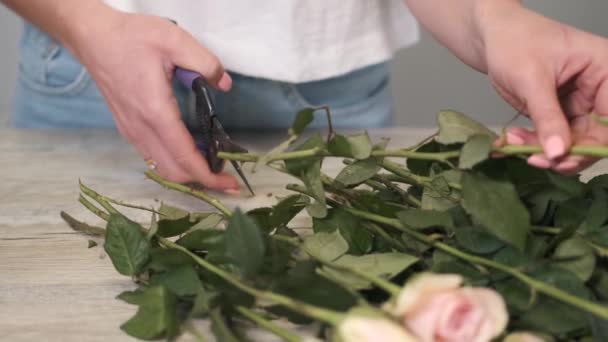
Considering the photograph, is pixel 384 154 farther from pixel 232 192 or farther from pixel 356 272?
pixel 232 192

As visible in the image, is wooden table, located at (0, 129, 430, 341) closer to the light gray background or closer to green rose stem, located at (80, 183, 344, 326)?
green rose stem, located at (80, 183, 344, 326)

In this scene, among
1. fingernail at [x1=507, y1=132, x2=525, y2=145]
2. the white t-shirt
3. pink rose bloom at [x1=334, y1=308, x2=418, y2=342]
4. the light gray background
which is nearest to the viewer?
pink rose bloom at [x1=334, y1=308, x2=418, y2=342]

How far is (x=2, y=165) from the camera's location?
66 centimetres

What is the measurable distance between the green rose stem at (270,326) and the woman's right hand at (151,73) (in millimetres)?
218

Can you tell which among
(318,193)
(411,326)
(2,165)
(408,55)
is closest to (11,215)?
(2,165)

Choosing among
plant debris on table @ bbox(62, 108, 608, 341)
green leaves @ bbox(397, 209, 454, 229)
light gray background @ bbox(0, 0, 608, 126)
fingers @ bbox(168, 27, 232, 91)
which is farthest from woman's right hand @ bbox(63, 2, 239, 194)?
light gray background @ bbox(0, 0, 608, 126)

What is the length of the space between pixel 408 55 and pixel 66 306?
1.24m

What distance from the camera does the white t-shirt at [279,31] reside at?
2.35ft

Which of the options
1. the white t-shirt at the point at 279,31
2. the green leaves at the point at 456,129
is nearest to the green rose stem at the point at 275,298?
the green leaves at the point at 456,129

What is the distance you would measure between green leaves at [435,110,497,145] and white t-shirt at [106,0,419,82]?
0.39 metres

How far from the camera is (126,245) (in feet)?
1.30

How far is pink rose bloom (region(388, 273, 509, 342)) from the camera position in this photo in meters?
0.25

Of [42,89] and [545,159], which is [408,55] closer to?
[42,89]

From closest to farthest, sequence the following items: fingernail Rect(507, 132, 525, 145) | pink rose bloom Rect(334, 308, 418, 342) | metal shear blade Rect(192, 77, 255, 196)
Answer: pink rose bloom Rect(334, 308, 418, 342) → fingernail Rect(507, 132, 525, 145) → metal shear blade Rect(192, 77, 255, 196)
